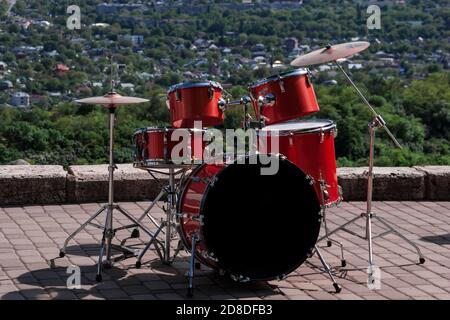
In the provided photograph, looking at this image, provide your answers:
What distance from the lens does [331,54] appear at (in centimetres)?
672

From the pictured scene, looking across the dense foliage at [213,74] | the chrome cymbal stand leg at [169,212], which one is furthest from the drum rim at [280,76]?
the dense foliage at [213,74]

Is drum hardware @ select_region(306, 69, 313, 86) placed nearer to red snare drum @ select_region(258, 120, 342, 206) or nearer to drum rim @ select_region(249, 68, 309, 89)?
drum rim @ select_region(249, 68, 309, 89)

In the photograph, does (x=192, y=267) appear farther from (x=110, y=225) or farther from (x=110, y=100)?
(x=110, y=100)

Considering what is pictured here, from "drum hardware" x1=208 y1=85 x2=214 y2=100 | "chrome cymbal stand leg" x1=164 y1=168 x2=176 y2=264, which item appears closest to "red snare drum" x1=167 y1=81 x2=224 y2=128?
"drum hardware" x1=208 y1=85 x2=214 y2=100

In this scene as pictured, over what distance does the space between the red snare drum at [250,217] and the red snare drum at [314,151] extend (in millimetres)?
433

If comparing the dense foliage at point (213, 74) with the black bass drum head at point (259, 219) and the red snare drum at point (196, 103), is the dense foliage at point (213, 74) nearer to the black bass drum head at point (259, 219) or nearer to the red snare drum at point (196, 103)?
the red snare drum at point (196, 103)

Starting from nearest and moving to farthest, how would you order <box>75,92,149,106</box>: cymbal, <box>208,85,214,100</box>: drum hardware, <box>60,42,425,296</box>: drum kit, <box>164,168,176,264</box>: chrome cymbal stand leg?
<box>60,42,425,296</box>: drum kit, <box>75,92,149,106</box>: cymbal, <box>208,85,214,100</box>: drum hardware, <box>164,168,176,264</box>: chrome cymbal stand leg

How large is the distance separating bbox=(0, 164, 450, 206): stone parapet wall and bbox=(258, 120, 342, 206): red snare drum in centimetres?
184

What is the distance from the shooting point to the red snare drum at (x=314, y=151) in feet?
22.2

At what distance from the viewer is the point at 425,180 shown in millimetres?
9422

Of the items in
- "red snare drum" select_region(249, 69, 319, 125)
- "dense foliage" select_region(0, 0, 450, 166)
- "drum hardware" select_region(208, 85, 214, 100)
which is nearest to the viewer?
"red snare drum" select_region(249, 69, 319, 125)

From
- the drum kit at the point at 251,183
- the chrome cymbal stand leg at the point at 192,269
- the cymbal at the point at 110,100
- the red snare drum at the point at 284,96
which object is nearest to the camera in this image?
the chrome cymbal stand leg at the point at 192,269

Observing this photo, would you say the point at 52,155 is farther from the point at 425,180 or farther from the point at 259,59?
the point at 259,59

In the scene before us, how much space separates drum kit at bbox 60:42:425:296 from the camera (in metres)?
6.30
